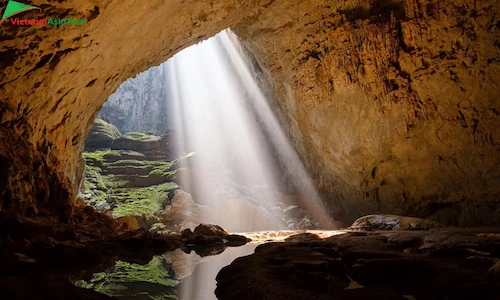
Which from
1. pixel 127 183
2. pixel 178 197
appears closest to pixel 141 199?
pixel 178 197

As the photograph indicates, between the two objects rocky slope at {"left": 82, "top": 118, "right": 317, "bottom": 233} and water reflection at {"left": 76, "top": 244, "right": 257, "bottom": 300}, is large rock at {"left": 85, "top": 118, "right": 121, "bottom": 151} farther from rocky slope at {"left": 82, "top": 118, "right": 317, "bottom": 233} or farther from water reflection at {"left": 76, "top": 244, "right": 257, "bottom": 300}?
water reflection at {"left": 76, "top": 244, "right": 257, "bottom": 300}

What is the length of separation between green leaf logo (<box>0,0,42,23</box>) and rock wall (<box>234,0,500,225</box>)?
10.9m

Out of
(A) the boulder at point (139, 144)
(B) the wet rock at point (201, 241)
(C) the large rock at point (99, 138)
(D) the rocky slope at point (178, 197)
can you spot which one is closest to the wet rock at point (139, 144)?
(A) the boulder at point (139, 144)

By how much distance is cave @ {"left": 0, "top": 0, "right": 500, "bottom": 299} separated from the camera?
4375 mm

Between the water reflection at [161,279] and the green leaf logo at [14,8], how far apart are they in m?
5.40

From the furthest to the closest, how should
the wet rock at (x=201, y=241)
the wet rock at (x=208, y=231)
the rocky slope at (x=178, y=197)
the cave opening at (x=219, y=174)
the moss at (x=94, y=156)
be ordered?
the moss at (x=94, y=156) → the rocky slope at (x=178, y=197) → the cave opening at (x=219, y=174) → the wet rock at (x=208, y=231) → the wet rock at (x=201, y=241)

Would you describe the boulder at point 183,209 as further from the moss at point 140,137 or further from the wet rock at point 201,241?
the moss at point 140,137

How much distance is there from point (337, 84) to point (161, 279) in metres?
12.6

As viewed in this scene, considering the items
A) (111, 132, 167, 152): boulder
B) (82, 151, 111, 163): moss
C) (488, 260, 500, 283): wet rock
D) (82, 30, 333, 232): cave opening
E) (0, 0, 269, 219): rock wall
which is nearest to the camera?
(488, 260, 500, 283): wet rock

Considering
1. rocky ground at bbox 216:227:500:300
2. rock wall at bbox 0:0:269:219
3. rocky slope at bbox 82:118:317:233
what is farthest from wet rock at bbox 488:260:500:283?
rocky slope at bbox 82:118:317:233

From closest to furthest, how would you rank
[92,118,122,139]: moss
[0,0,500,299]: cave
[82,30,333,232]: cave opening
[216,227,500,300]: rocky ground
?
[216,227,500,300]: rocky ground
[0,0,500,299]: cave
[82,30,333,232]: cave opening
[92,118,122,139]: moss

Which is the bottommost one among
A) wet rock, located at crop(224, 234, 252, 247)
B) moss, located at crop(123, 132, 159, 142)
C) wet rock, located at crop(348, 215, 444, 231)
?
wet rock, located at crop(348, 215, 444, 231)

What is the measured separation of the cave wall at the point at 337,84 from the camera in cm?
781

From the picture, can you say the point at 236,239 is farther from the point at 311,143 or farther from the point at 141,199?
the point at 141,199
